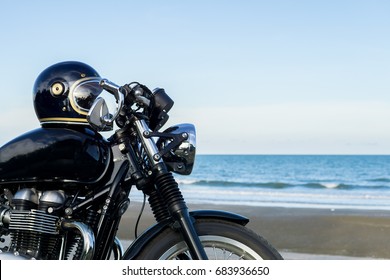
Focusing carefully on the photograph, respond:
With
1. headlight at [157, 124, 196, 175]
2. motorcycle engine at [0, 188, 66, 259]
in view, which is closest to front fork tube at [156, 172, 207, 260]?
headlight at [157, 124, 196, 175]

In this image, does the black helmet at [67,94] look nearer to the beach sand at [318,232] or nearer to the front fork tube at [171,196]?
the front fork tube at [171,196]

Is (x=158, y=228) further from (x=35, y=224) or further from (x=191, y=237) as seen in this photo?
(x=35, y=224)

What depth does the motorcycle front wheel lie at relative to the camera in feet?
10.3

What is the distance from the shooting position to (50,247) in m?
3.31

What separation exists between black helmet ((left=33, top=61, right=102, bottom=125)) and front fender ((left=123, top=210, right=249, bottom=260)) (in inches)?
30.9

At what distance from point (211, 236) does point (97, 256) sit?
667 mm

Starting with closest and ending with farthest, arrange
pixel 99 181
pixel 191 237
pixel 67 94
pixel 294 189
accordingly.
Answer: pixel 191 237, pixel 99 181, pixel 67 94, pixel 294 189

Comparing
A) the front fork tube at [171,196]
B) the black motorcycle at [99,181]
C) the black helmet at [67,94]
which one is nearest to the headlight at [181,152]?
→ the black motorcycle at [99,181]

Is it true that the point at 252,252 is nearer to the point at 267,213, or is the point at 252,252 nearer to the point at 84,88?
the point at 84,88

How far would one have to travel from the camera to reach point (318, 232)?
9570mm

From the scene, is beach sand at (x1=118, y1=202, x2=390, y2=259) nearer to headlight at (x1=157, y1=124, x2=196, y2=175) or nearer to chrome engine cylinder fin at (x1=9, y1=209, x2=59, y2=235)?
headlight at (x1=157, y1=124, x2=196, y2=175)

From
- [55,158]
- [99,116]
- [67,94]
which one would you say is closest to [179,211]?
[99,116]

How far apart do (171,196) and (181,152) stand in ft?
0.93
